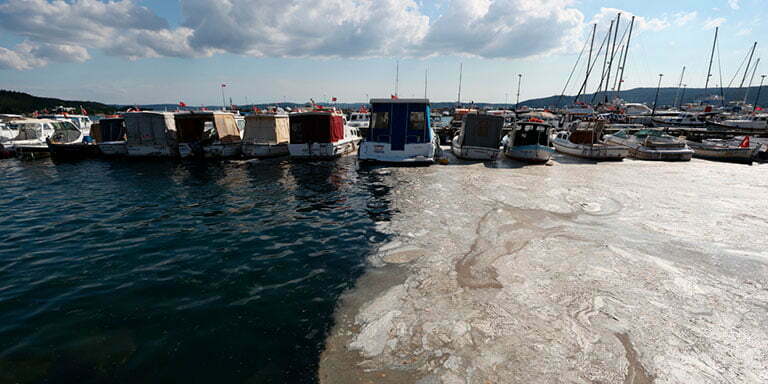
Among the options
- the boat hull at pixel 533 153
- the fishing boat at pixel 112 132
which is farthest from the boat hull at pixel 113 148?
the boat hull at pixel 533 153

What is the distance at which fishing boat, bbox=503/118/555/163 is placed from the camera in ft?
62.2

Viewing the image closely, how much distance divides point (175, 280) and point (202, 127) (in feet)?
72.2

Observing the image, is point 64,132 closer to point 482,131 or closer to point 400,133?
point 400,133

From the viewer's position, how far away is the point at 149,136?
22250 mm

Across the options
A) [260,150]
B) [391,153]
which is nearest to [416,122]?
[391,153]

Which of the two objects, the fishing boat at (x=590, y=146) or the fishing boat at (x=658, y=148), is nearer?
the fishing boat at (x=590, y=146)

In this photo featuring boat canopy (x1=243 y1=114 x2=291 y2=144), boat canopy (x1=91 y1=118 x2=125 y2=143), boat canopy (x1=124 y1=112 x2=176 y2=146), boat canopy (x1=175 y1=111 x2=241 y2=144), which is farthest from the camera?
boat canopy (x1=91 y1=118 x2=125 y2=143)

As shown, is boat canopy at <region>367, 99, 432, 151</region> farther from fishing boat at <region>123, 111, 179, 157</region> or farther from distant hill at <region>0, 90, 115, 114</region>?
distant hill at <region>0, 90, 115, 114</region>

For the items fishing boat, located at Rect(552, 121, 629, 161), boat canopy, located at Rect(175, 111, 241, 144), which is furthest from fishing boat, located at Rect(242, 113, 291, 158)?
fishing boat, located at Rect(552, 121, 629, 161)

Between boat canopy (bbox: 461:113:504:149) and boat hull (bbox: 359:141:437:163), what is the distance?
3638 mm

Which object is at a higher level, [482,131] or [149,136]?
[482,131]

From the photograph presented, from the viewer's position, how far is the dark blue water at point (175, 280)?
4098mm

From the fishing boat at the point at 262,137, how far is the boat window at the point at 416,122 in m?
10.2

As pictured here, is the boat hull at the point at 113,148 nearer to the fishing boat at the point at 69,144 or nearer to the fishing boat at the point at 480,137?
the fishing boat at the point at 69,144
